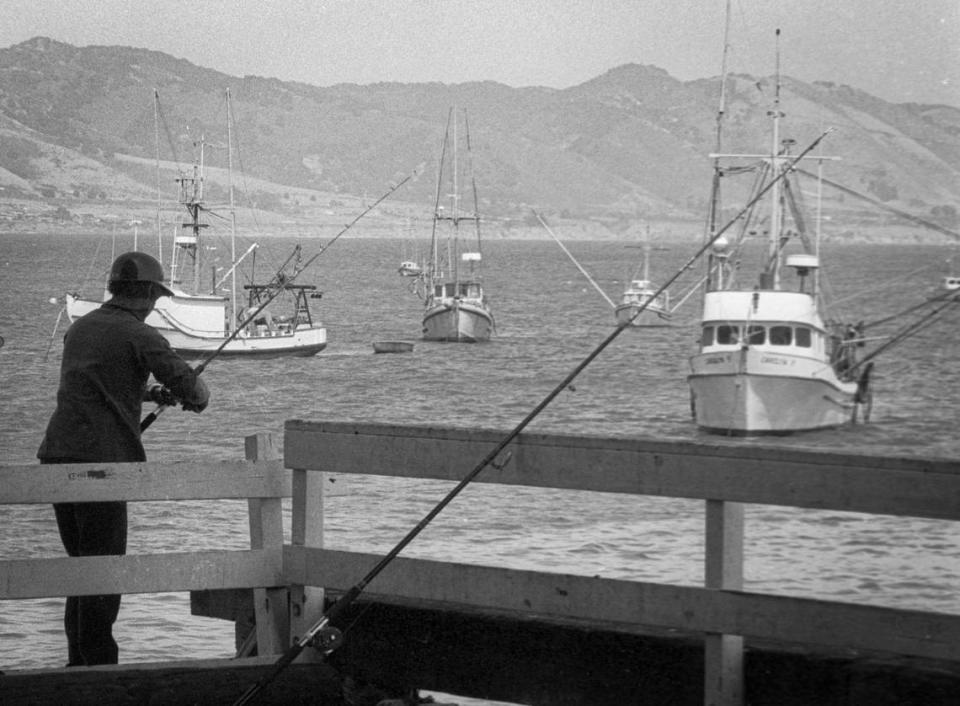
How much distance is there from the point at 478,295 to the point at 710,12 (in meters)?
26.1

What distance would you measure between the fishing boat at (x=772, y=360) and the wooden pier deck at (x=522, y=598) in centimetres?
2529

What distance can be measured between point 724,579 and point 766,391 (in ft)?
91.8

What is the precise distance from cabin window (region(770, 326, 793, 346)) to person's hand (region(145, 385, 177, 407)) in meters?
26.1

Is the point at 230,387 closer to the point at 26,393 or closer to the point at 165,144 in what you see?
the point at 26,393

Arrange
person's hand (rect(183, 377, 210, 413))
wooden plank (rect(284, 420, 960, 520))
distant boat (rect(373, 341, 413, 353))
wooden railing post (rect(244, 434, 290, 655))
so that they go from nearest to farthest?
1. wooden plank (rect(284, 420, 960, 520))
2. wooden railing post (rect(244, 434, 290, 655))
3. person's hand (rect(183, 377, 210, 413))
4. distant boat (rect(373, 341, 413, 353))

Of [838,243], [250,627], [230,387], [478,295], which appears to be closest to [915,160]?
[838,243]

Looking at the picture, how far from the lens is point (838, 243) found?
637ft

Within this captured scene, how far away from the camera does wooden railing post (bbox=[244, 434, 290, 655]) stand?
4.84 m

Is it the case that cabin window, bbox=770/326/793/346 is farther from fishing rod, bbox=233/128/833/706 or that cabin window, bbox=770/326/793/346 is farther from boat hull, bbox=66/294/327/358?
fishing rod, bbox=233/128/833/706

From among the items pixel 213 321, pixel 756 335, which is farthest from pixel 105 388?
pixel 213 321

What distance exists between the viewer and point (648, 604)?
4113 millimetres

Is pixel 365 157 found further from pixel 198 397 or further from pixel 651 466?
pixel 651 466

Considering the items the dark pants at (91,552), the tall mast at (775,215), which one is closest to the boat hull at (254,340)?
the tall mast at (775,215)

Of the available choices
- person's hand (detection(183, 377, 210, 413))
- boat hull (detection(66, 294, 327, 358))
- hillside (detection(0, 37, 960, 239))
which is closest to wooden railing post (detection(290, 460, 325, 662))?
person's hand (detection(183, 377, 210, 413))
